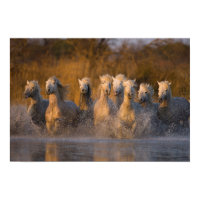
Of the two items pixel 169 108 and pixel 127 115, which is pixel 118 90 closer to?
pixel 127 115

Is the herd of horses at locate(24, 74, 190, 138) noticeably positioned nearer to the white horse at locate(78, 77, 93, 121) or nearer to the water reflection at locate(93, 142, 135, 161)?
the white horse at locate(78, 77, 93, 121)

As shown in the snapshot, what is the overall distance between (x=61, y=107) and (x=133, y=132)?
177 cm

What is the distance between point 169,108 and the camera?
472 inches

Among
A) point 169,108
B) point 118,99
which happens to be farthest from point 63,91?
point 169,108

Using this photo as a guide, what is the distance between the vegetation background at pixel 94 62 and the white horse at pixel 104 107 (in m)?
2.08

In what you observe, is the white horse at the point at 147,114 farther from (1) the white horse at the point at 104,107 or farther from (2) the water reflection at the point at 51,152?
(2) the water reflection at the point at 51,152

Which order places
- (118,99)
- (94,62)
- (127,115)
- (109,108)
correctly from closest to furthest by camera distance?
1. (127,115)
2. (109,108)
3. (118,99)
4. (94,62)

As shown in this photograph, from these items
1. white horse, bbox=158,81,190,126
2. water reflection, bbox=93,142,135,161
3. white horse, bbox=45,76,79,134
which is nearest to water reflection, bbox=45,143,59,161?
water reflection, bbox=93,142,135,161

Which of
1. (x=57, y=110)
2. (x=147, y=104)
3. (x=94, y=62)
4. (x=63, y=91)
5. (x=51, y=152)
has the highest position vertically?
(x=94, y=62)

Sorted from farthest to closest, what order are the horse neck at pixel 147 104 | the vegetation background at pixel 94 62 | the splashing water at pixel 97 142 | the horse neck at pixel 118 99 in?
the vegetation background at pixel 94 62 < the horse neck at pixel 118 99 < the horse neck at pixel 147 104 < the splashing water at pixel 97 142

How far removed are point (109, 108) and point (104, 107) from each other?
113 millimetres

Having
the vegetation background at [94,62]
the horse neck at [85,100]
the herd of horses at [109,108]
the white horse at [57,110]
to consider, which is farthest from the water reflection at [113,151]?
the vegetation background at [94,62]

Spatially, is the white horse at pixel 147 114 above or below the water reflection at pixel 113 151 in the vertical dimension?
above

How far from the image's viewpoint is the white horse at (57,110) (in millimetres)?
11164
